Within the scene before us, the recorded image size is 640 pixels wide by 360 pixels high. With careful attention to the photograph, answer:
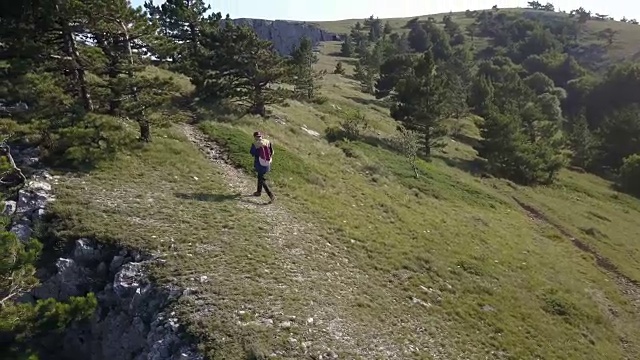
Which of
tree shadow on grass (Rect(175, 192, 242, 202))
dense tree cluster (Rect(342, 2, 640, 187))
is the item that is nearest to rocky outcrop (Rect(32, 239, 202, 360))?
tree shadow on grass (Rect(175, 192, 242, 202))

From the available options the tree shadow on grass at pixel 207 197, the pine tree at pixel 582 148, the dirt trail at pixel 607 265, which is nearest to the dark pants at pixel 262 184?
the tree shadow on grass at pixel 207 197

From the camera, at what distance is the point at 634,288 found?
2672 cm

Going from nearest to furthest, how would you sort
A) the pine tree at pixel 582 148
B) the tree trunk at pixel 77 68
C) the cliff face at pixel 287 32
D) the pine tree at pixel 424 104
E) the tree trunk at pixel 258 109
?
the tree trunk at pixel 77 68, the tree trunk at pixel 258 109, the pine tree at pixel 424 104, the pine tree at pixel 582 148, the cliff face at pixel 287 32

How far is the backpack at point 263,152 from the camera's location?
61.1 ft

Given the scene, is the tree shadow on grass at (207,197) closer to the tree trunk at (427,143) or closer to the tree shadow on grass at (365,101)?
the tree trunk at (427,143)

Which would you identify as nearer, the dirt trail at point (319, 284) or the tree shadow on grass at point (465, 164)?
the dirt trail at point (319, 284)

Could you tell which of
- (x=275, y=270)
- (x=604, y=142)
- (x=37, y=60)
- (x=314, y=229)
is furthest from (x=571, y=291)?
(x=604, y=142)

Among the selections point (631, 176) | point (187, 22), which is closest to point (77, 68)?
point (187, 22)

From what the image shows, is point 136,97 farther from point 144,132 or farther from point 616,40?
point 616,40

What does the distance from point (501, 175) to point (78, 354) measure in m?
41.9

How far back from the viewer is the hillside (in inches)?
534

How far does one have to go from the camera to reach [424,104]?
4434 centimetres

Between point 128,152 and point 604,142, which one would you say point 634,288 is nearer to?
point 128,152

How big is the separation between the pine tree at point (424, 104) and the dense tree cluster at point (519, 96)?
93mm
